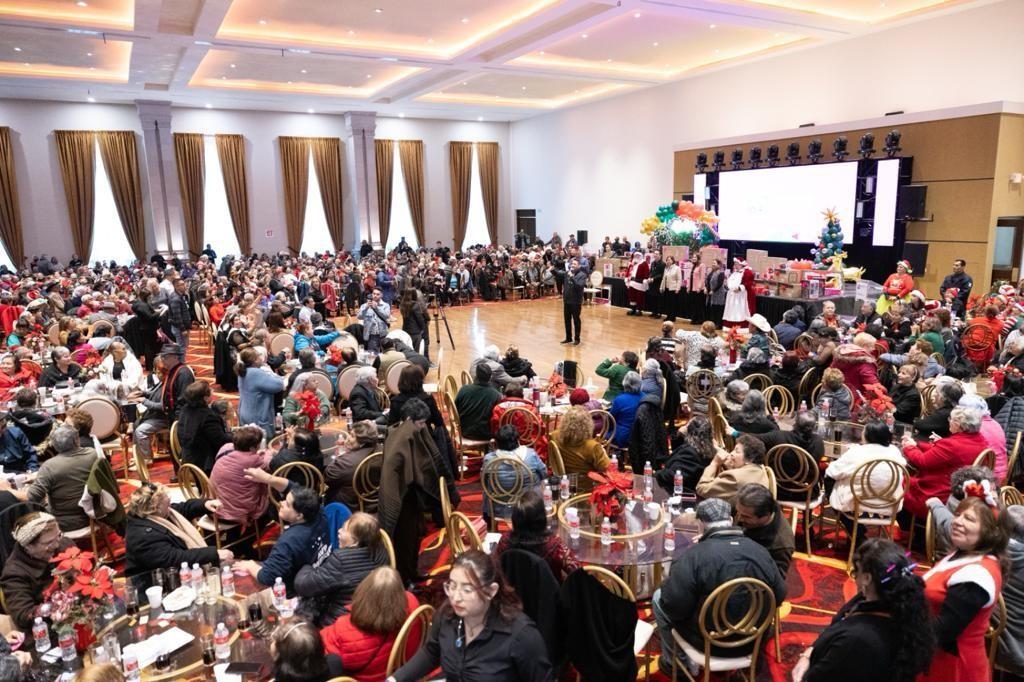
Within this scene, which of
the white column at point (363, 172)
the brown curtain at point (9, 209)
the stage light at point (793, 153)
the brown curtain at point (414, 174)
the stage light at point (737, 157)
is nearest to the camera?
the stage light at point (793, 153)

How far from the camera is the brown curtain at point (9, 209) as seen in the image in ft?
60.1

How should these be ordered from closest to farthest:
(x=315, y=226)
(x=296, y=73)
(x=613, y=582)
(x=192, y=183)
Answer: (x=613, y=582) < (x=296, y=73) < (x=192, y=183) < (x=315, y=226)

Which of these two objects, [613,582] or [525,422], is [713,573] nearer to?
[613,582]

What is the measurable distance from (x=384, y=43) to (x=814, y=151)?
9.44 m

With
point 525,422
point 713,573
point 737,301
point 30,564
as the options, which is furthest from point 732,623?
point 737,301

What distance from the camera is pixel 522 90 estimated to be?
19828 millimetres

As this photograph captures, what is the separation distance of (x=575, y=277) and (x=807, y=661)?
29.9ft

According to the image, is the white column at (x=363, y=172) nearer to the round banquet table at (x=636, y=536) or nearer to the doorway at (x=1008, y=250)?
the doorway at (x=1008, y=250)

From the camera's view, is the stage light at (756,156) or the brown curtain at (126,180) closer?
the stage light at (756,156)

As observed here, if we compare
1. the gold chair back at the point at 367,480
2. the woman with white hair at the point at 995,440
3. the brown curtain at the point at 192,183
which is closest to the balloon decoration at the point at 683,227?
the woman with white hair at the point at 995,440

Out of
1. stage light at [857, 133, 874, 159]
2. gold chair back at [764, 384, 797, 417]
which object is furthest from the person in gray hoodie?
stage light at [857, 133, 874, 159]

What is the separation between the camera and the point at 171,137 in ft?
65.3

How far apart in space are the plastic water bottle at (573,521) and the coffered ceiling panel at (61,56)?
1290cm

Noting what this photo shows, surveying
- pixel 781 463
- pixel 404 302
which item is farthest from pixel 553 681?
pixel 404 302
